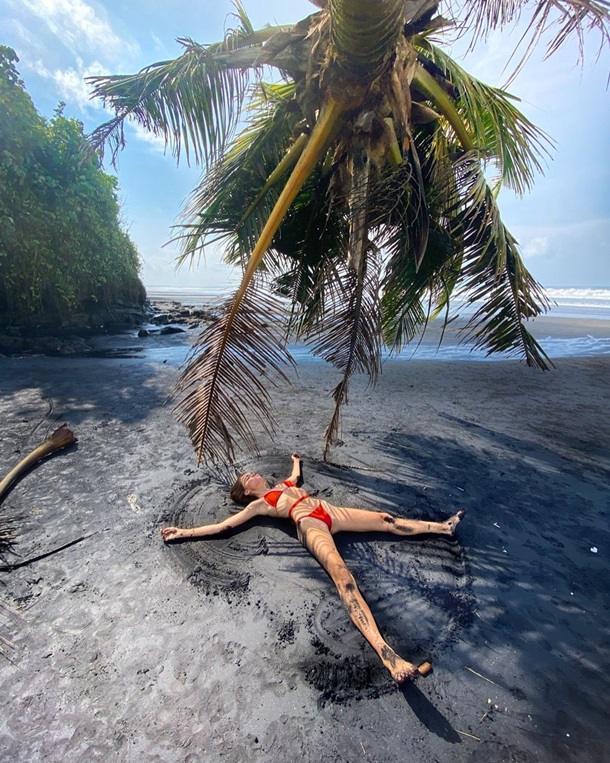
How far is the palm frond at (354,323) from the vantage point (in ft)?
13.3

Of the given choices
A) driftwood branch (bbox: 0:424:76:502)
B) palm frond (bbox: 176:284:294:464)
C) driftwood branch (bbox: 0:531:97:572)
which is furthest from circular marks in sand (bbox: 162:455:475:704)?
driftwood branch (bbox: 0:424:76:502)

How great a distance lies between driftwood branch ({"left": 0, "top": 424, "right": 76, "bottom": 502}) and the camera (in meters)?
4.11

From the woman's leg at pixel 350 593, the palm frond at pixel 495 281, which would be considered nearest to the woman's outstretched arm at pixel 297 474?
the woman's leg at pixel 350 593

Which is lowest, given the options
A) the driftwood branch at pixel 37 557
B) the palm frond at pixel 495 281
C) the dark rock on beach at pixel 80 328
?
the driftwood branch at pixel 37 557

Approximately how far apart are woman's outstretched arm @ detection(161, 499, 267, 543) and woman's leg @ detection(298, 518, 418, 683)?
498 millimetres

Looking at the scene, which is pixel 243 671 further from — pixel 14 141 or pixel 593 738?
pixel 14 141

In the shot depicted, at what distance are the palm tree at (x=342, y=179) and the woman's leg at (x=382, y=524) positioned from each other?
1.13 m

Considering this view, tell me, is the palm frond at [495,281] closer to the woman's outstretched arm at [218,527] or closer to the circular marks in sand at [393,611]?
the circular marks in sand at [393,611]

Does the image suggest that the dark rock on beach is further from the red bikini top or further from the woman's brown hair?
the red bikini top

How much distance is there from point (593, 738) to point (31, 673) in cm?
309

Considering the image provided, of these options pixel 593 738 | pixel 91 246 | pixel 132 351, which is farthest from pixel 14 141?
pixel 593 738

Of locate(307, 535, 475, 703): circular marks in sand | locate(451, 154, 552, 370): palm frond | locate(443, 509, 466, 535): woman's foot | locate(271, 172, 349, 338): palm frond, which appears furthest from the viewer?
locate(271, 172, 349, 338): palm frond

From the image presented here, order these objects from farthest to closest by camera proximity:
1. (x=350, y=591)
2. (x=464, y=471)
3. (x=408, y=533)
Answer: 1. (x=464, y=471)
2. (x=408, y=533)
3. (x=350, y=591)

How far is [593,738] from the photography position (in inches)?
75.2
